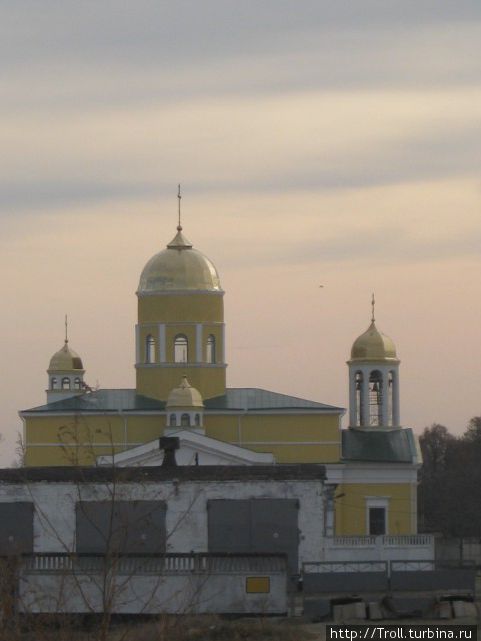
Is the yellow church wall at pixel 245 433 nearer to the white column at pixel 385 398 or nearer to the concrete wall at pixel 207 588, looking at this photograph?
the white column at pixel 385 398

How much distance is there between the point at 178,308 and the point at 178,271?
113 cm

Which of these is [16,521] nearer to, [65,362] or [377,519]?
[377,519]

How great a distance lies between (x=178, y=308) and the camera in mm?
59469

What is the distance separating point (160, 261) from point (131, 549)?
101 ft

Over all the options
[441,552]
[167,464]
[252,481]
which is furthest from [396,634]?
[441,552]

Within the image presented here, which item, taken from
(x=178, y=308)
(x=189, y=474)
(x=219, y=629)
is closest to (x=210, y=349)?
(x=178, y=308)

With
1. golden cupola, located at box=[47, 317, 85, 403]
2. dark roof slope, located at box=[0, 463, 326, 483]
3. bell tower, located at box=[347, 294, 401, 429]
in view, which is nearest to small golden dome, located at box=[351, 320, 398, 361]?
bell tower, located at box=[347, 294, 401, 429]

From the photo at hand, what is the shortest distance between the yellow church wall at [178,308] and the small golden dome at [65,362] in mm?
14305

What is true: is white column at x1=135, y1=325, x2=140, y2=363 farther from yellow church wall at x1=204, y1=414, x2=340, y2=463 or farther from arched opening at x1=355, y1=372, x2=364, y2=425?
arched opening at x1=355, y1=372, x2=364, y2=425

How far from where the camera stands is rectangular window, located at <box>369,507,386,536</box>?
186ft

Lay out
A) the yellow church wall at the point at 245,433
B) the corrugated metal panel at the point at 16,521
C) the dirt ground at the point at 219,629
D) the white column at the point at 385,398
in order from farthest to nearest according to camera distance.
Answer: the white column at the point at 385,398 < the yellow church wall at the point at 245,433 < the corrugated metal panel at the point at 16,521 < the dirt ground at the point at 219,629

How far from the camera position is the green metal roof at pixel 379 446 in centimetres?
5791

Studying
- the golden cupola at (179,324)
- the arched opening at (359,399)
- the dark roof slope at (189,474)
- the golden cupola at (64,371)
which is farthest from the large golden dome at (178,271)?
the dark roof slope at (189,474)

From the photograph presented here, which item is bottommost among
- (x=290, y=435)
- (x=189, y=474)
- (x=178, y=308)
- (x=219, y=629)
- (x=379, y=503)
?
(x=219, y=629)
